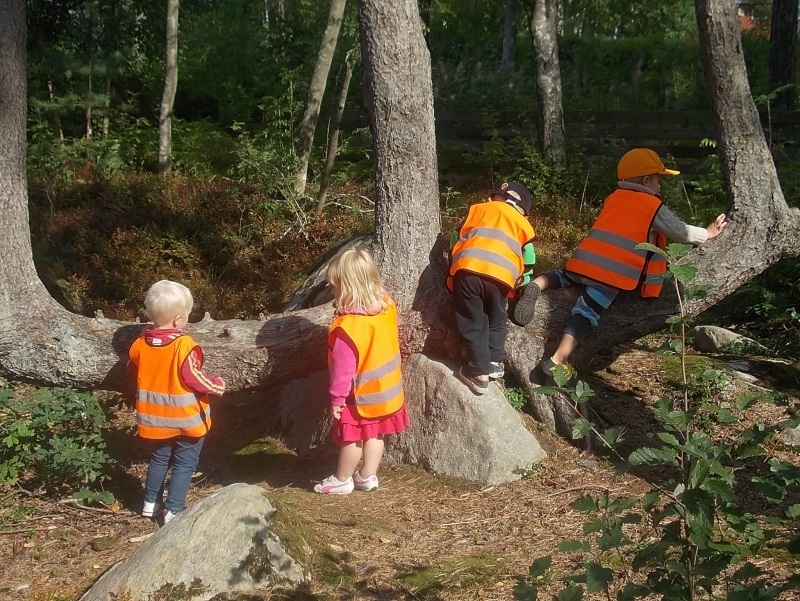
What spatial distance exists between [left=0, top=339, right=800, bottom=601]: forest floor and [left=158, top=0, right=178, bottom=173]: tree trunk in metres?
8.39

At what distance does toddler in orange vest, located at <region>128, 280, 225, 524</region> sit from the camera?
202 inches

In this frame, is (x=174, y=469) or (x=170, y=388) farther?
(x=174, y=469)

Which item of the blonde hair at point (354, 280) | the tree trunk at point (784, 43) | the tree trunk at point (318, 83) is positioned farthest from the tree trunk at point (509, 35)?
the blonde hair at point (354, 280)

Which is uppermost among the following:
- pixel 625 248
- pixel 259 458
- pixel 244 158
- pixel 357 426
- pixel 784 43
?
pixel 784 43

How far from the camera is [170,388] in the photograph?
202 inches

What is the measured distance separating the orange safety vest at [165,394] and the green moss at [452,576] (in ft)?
5.75

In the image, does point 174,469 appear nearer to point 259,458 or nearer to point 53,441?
point 53,441

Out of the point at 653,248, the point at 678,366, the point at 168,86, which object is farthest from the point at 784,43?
the point at 653,248

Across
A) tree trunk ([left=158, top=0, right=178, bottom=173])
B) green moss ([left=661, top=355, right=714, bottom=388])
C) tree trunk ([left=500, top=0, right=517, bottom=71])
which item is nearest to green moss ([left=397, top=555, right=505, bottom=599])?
green moss ([left=661, top=355, right=714, bottom=388])

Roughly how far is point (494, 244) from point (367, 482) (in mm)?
1822

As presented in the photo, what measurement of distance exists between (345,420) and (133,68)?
1459 cm

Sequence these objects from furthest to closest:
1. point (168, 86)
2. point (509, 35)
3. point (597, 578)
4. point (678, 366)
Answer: point (509, 35), point (168, 86), point (678, 366), point (597, 578)

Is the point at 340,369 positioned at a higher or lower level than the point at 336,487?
higher

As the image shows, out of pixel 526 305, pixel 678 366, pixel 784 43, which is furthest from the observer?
pixel 784 43
